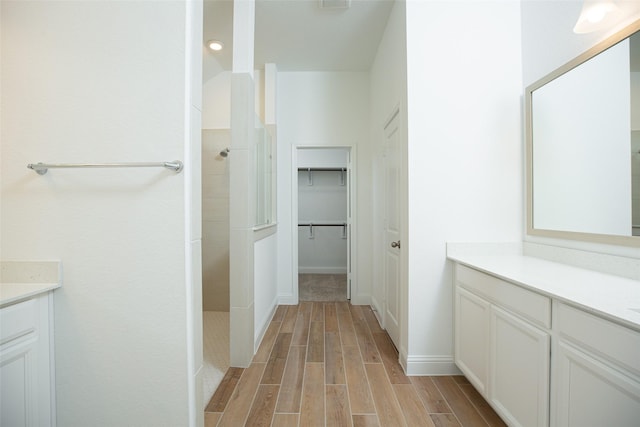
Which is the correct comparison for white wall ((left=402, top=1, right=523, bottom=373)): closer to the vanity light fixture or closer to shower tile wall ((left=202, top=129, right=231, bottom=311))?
the vanity light fixture

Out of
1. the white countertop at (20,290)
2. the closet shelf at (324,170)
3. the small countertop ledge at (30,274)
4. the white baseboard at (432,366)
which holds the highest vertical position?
the closet shelf at (324,170)

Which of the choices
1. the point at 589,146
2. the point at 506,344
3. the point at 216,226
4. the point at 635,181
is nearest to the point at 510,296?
the point at 506,344

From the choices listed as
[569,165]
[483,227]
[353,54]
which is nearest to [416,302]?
[483,227]

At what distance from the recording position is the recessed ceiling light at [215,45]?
3.06 metres

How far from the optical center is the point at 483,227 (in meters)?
2.04

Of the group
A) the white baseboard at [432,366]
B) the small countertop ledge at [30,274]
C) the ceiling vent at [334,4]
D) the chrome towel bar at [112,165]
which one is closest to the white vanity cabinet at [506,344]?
the white baseboard at [432,366]

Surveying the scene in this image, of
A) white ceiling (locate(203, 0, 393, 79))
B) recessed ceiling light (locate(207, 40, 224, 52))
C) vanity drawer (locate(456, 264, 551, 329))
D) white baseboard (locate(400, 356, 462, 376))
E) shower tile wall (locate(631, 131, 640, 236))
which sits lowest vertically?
white baseboard (locate(400, 356, 462, 376))

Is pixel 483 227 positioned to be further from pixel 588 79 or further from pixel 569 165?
pixel 588 79

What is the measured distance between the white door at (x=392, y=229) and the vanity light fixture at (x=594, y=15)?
1177 millimetres

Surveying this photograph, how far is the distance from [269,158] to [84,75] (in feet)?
6.94

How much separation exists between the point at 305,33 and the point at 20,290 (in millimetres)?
3003

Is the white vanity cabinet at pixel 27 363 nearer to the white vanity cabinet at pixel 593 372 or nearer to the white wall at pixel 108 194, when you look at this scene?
the white wall at pixel 108 194

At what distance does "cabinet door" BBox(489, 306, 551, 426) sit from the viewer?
1171 mm

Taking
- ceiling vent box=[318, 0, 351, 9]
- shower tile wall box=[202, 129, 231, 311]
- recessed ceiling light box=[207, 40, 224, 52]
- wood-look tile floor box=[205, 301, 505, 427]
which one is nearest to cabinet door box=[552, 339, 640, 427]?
wood-look tile floor box=[205, 301, 505, 427]
